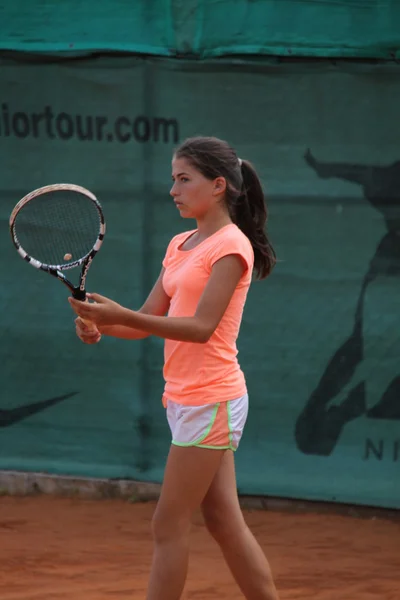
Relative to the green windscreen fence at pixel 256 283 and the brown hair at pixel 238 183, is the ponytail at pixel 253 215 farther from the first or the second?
the green windscreen fence at pixel 256 283

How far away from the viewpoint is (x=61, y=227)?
3949mm

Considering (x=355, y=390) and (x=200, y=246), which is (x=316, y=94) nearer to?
(x=355, y=390)

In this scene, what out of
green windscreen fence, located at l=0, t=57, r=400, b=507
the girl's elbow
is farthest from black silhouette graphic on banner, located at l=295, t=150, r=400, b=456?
the girl's elbow

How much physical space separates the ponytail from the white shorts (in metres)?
0.48

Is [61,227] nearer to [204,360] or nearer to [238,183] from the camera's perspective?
[238,183]

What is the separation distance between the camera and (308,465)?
571cm

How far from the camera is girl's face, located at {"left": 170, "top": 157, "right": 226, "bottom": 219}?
3.45m

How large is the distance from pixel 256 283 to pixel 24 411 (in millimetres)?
1462

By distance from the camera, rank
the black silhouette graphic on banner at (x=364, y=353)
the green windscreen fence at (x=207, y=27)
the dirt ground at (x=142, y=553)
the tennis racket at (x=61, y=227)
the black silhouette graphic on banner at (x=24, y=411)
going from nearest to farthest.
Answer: the tennis racket at (x=61, y=227) < the dirt ground at (x=142, y=553) < the green windscreen fence at (x=207, y=27) < the black silhouette graphic on banner at (x=364, y=353) < the black silhouette graphic on banner at (x=24, y=411)

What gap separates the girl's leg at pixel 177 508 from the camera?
335cm

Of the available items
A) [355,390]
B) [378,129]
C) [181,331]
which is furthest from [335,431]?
[181,331]

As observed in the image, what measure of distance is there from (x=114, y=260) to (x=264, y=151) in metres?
0.97

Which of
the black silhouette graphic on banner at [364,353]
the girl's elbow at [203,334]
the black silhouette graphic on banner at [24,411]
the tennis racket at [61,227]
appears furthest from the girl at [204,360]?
the black silhouette graphic on banner at [24,411]

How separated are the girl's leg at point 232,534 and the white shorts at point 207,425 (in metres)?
0.13
